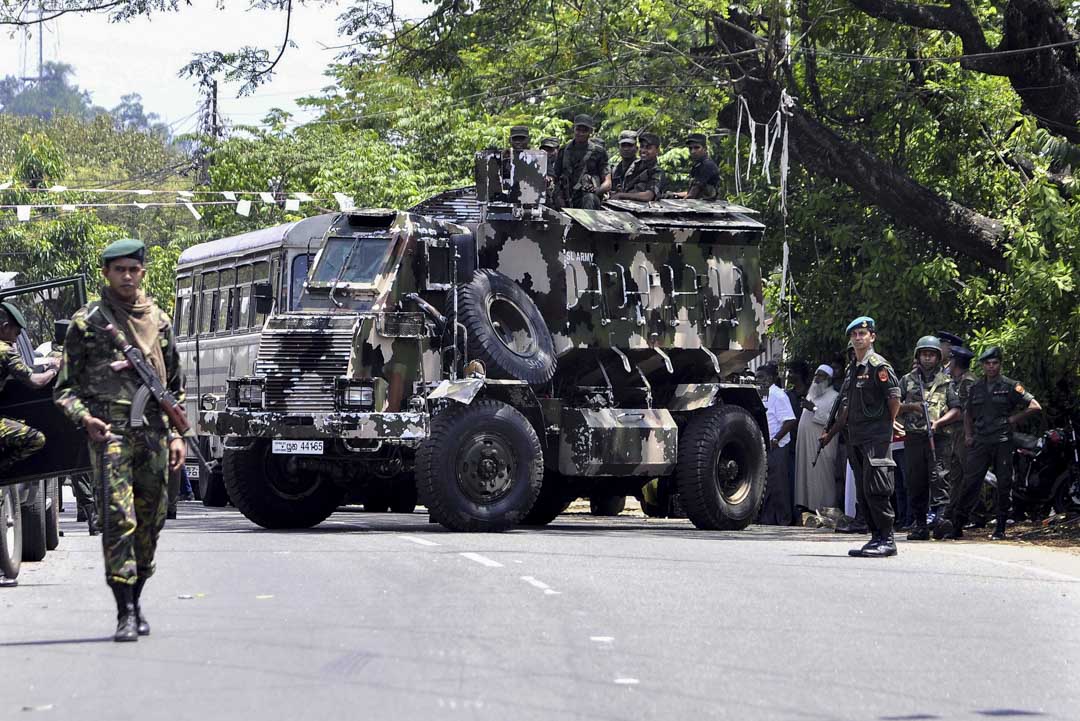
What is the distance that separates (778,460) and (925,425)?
409cm

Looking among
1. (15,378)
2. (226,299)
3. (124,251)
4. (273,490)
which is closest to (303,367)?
(273,490)

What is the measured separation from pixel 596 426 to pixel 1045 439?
191 inches

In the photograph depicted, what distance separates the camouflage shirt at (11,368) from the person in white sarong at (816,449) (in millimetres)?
11132

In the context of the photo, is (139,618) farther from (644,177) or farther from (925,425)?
(644,177)

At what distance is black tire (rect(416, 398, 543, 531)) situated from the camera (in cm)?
1748

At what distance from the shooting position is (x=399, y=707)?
24.6 feet

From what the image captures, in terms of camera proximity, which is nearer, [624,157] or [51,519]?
[51,519]

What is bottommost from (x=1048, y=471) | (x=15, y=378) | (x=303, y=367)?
(x=1048, y=471)

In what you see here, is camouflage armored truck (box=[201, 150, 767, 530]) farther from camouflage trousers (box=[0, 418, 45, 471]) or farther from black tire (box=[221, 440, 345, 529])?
camouflage trousers (box=[0, 418, 45, 471])

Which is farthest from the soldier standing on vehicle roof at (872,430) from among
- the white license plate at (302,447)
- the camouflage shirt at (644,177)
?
the camouflage shirt at (644,177)

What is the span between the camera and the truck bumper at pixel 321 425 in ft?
57.8

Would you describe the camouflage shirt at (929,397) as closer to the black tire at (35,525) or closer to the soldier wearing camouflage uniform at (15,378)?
the black tire at (35,525)

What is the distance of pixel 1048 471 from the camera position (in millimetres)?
20484

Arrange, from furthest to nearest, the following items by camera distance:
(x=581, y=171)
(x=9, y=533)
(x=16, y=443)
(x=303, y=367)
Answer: (x=581, y=171)
(x=303, y=367)
(x=9, y=533)
(x=16, y=443)
